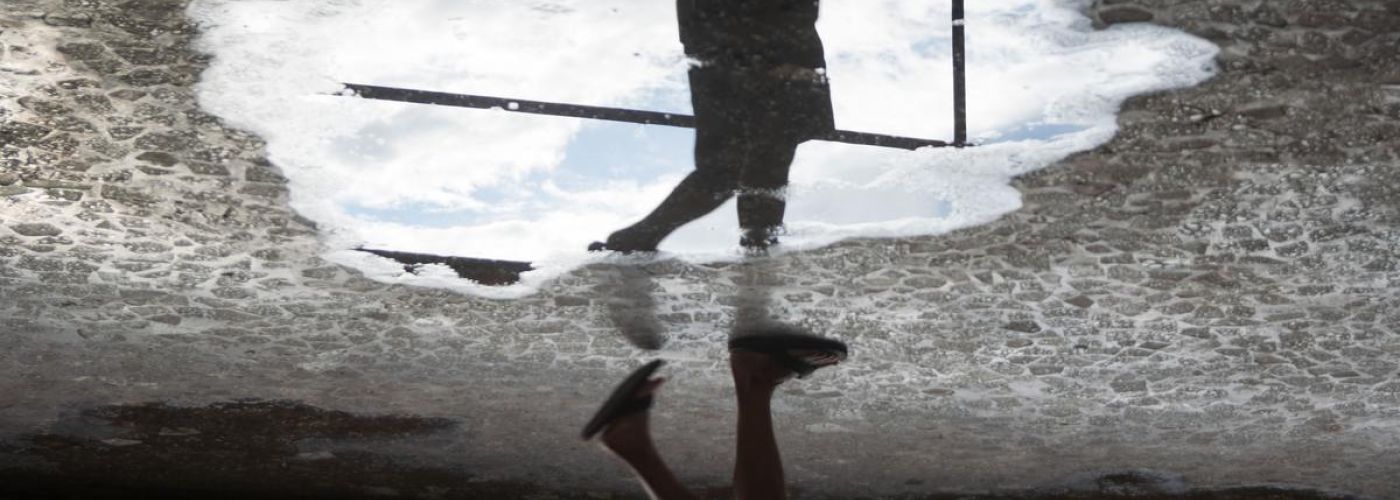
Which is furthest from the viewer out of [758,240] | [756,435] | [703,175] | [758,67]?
[758,240]

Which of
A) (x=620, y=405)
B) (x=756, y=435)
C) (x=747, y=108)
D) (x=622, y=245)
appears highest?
(x=747, y=108)

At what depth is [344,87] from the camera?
104 inches

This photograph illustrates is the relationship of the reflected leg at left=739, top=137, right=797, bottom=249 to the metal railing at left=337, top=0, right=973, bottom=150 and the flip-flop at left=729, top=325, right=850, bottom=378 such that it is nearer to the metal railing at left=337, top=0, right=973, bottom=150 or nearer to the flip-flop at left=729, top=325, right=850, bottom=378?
the metal railing at left=337, top=0, right=973, bottom=150

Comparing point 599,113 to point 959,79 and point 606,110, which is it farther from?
point 959,79

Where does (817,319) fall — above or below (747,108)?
below

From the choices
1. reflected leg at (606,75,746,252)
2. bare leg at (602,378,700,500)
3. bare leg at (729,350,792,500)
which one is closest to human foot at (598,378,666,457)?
bare leg at (602,378,700,500)

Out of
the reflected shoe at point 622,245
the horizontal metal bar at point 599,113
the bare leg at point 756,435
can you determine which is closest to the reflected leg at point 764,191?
the horizontal metal bar at point 599,113

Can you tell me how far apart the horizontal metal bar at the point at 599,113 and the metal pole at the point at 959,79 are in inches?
2.1

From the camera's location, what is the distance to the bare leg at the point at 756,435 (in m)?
2.79

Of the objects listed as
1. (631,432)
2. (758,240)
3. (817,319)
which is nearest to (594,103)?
(758,240)

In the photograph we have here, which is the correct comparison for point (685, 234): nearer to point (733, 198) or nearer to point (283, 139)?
point (733, 198)

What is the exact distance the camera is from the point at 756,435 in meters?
2.81

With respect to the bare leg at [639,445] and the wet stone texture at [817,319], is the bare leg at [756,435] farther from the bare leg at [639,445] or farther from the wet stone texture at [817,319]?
the wet stone texture at [817,319]

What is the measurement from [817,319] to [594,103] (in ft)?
4.21
